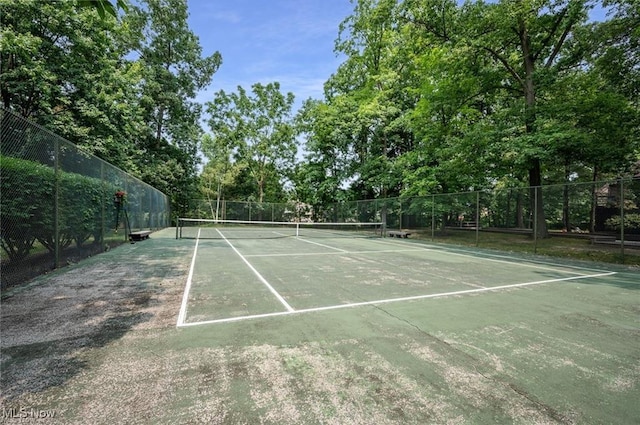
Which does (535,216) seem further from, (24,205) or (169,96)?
(169,96)

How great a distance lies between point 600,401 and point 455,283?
3.88 metres

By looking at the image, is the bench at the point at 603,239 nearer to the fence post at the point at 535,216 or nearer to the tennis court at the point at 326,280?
the fence post at the point at 535,216

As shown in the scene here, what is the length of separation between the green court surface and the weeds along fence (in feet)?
1.99

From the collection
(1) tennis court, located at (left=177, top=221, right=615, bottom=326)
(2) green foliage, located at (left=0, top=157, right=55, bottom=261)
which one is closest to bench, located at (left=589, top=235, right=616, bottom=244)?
(1) tennis court, located at (left=177, top=221, right=615, bottom=326)

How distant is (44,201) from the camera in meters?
5.66

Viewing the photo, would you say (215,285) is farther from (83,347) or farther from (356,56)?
(356,56)

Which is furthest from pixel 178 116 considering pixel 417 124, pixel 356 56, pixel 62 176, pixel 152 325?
pixel 152 325

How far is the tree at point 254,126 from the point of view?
116 feet

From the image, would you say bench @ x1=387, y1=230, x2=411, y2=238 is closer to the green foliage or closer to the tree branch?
the tree branch

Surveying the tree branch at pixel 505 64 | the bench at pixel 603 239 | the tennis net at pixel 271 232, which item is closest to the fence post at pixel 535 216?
the bench at pixel 603 239

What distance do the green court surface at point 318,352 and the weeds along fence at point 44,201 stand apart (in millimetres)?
606

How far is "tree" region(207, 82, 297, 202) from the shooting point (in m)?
35.2

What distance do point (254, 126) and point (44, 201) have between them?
31.6 m

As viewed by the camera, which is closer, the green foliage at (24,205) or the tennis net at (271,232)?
the green foliage at (24,205)
